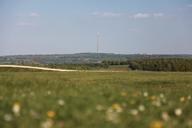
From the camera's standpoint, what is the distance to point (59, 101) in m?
7.14

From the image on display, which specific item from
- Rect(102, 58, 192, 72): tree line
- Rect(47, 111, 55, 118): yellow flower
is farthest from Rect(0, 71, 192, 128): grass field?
Rect(102, 58, 192, 72): tree line

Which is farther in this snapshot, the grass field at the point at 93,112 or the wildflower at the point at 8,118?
the wildflower at the point at 8,118

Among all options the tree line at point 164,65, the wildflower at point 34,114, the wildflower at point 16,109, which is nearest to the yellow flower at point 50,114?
the wildflower at point 34,114

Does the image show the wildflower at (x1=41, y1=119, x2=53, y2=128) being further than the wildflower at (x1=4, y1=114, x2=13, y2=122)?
No

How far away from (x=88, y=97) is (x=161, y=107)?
51.5 inches

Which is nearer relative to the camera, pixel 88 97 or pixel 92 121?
pixel 92 121

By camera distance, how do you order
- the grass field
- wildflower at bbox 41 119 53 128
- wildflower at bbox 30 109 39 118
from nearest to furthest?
wildflower at bbox 41 119 53 128
the grass field
wildflower at bbox 30 109 39 118

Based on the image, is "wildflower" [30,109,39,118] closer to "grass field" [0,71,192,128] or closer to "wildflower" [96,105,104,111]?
"grass field" [0,71,192,128]

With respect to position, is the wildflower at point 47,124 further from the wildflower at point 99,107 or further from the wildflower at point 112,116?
the wildflower at point 99,107

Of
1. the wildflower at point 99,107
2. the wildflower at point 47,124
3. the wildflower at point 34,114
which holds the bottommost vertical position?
the wildflower at point 47,124

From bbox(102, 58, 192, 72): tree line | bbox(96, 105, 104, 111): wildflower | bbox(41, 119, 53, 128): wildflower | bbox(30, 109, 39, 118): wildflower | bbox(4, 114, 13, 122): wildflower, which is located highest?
bbox(96, 105, 104, 111): wildflower

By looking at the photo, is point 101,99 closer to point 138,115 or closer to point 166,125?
point 138,115

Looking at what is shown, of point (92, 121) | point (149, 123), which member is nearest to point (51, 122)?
point (92, 121)

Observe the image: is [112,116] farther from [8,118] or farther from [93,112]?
[8,118]
